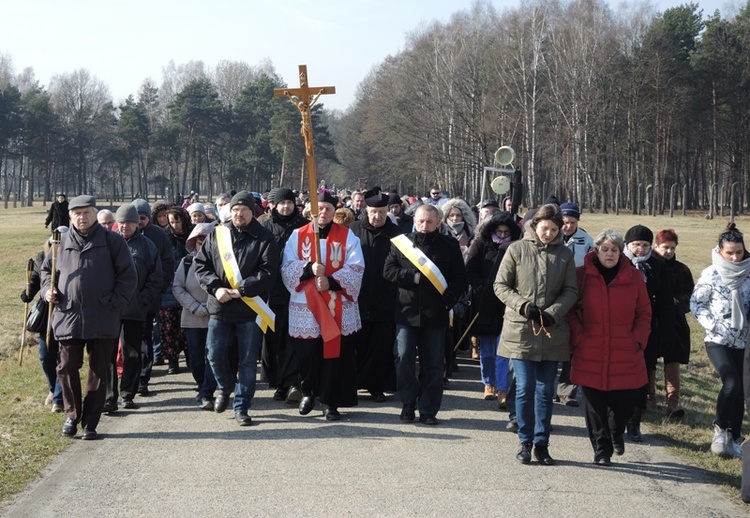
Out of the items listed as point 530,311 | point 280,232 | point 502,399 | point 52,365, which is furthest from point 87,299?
point 502,399

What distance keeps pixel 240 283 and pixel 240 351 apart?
0.65 m

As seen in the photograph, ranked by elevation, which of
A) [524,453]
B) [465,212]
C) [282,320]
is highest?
[465,212]

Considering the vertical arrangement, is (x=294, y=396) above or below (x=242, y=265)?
below

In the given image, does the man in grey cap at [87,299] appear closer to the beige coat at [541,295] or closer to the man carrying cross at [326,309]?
the man carrying cross at [326,309]

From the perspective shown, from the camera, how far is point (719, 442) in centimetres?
714

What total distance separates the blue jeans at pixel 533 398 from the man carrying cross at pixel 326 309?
1.84 meters

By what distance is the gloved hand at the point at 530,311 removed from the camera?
651 centimetres

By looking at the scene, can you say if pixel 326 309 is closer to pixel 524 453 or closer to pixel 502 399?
pixel 502 399

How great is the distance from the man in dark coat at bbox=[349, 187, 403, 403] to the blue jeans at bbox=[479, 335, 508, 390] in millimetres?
885

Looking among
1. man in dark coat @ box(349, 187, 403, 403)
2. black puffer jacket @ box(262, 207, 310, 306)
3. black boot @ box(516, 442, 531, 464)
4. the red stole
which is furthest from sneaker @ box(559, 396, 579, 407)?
black puffer jacket @ box(262, 207, 310, 306)

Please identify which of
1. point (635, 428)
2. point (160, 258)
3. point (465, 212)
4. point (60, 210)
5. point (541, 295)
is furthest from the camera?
point (60, 210)

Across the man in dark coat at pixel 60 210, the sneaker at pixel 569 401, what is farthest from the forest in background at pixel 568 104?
the sneaker at pixel 569 401

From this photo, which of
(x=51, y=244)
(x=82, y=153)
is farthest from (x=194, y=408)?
(x=82, y=153)

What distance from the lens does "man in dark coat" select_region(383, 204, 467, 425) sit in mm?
7641
